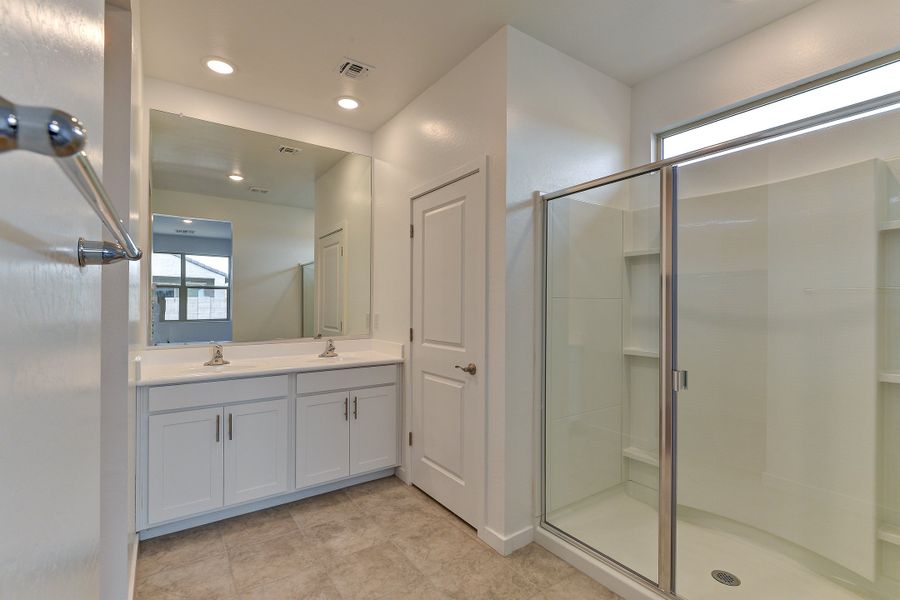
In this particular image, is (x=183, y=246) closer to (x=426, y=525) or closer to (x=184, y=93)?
(x=184, y=93)

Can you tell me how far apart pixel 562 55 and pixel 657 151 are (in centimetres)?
88

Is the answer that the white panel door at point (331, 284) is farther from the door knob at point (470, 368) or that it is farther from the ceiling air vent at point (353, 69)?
the door knob at point (470, 368)

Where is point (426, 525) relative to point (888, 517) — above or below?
below

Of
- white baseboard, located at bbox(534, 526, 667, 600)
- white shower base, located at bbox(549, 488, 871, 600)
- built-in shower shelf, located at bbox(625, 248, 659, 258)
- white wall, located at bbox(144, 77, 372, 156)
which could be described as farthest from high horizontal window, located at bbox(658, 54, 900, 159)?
white wall, located at bbox(144, 77, 372, 156)

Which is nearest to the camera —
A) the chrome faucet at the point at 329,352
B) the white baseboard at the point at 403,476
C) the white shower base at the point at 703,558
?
the white shower base at the point at 703,558

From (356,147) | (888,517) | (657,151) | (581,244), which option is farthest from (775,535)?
(356,147)

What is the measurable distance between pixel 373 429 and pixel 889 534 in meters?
2.54

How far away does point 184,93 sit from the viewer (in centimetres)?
275

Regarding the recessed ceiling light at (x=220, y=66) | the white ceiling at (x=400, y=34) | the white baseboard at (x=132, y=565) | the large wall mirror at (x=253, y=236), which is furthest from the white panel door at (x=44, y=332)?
the large wall mirror at (x=253, y=236)

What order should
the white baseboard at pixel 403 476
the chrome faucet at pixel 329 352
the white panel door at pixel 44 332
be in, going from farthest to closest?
the chrome faucet at pixel 329 352, the white baseboard at pixel 403 476, the white panel door at pixel 44 332

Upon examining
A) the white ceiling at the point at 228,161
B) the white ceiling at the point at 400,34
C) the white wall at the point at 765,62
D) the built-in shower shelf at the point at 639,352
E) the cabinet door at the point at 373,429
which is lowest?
the cabinet door at the point at 373,429

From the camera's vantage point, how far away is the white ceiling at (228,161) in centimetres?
274

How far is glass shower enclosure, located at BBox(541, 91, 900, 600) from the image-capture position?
5.35 ft

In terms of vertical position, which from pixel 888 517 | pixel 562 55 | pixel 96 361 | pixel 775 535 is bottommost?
pixel 775 535
